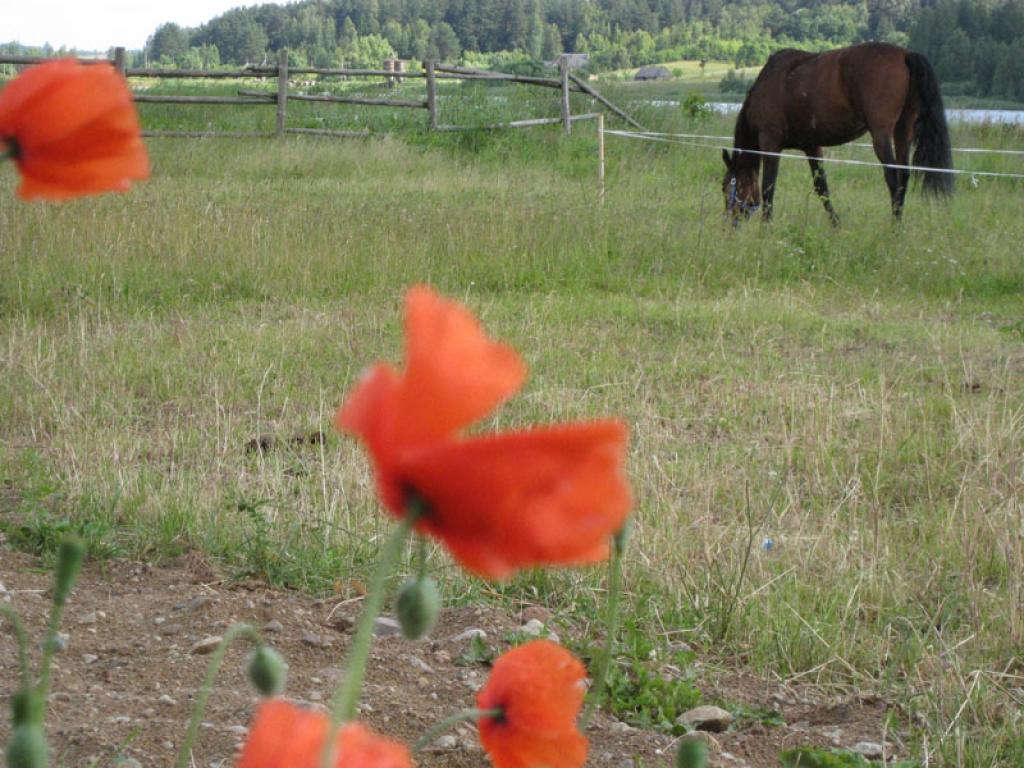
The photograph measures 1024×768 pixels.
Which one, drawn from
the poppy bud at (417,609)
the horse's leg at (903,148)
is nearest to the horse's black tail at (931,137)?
the horse's leg at (903,148)

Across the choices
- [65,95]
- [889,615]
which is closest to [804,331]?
[889,615]

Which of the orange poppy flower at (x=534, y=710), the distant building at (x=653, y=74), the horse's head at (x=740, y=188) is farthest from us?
the distant building at (x=653, y=74)

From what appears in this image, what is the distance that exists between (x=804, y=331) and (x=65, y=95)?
21.3 ft

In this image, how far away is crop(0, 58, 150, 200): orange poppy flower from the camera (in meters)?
0.58

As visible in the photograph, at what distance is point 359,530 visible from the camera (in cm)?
318

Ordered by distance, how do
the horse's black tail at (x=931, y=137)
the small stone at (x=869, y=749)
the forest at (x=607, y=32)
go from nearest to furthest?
the small stone at (x=869, y=749) → the horse's black tail at (x=931, y=137) → the forest at (x=607, y=32)

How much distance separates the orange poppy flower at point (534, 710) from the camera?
0.66m

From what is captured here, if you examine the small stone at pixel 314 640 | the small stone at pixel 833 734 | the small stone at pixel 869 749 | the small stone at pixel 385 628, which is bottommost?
the small stone at pixel 833 734

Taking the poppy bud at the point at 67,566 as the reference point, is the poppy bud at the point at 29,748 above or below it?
below

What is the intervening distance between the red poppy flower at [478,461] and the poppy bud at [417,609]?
0.63ft

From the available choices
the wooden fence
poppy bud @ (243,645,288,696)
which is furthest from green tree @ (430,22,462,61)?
poppy bud @ (243,645,288,696)

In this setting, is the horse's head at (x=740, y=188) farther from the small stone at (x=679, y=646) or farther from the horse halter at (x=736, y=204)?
the small stone at (x=679, y=646)

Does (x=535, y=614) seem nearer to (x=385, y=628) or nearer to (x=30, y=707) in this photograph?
(x=385, y=628)

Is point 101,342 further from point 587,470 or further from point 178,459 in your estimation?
point 587,470
